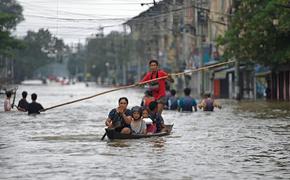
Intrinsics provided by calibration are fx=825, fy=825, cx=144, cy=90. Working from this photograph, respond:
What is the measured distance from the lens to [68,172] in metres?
13.4

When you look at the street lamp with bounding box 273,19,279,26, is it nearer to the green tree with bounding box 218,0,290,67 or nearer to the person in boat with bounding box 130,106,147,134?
the green tree with bounding box 218,0,290,67

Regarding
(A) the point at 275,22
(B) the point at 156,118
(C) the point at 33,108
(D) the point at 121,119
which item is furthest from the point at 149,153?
(A) the point at 275,22

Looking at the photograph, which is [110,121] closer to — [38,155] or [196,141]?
[196,141]

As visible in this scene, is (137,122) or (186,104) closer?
(137,122)

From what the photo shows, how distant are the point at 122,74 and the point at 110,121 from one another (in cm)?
15215

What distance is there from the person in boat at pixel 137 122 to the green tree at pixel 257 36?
27.5 m

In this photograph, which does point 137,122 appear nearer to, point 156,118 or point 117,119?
point 117,119

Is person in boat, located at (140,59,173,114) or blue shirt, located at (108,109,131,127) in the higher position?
person in boat, located at (140,59,173,114)

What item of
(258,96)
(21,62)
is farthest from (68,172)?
(21,62)

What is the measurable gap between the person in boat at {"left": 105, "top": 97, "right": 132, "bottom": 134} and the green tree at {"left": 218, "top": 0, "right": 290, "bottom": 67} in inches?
1103

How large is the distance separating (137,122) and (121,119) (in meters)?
0.50

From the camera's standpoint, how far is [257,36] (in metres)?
49.8

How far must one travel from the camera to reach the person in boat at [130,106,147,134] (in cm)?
1978

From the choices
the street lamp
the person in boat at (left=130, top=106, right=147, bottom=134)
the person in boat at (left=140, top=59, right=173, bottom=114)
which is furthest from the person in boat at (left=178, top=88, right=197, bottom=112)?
the person in boat at (left=130, top=106, right=147, bottom=134)
